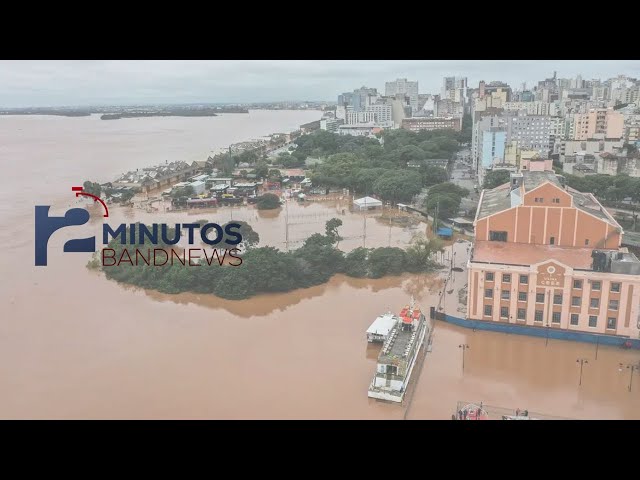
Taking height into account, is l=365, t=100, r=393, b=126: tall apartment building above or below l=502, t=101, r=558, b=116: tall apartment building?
above

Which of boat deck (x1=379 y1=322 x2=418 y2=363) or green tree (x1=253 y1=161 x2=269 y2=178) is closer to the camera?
boat deck (x1=379 y1=322 x2=418 y2=363)

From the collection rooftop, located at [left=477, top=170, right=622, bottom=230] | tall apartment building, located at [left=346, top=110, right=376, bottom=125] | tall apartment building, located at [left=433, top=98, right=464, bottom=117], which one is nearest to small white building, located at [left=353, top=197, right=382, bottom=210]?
rooftop, located at [left=477, top=170, right=622, bottom=230]

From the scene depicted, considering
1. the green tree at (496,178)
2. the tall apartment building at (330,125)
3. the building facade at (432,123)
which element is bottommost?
the green tree at (496,178)

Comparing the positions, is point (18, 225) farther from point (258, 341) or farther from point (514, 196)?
point (514, 196)

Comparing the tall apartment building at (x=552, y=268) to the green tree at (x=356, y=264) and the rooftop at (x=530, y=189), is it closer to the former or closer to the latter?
the rooftop at (x=530, y=189)

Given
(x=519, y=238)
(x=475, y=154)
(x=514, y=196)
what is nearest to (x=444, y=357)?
(x=519, y=238)

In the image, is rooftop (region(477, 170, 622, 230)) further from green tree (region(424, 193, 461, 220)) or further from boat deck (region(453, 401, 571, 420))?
boat deck (region(453, 401, 571, 420))

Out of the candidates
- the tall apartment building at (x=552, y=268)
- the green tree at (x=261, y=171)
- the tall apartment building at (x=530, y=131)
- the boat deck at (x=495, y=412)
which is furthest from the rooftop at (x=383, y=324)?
the tall apartment building at (x=530, y=131)
